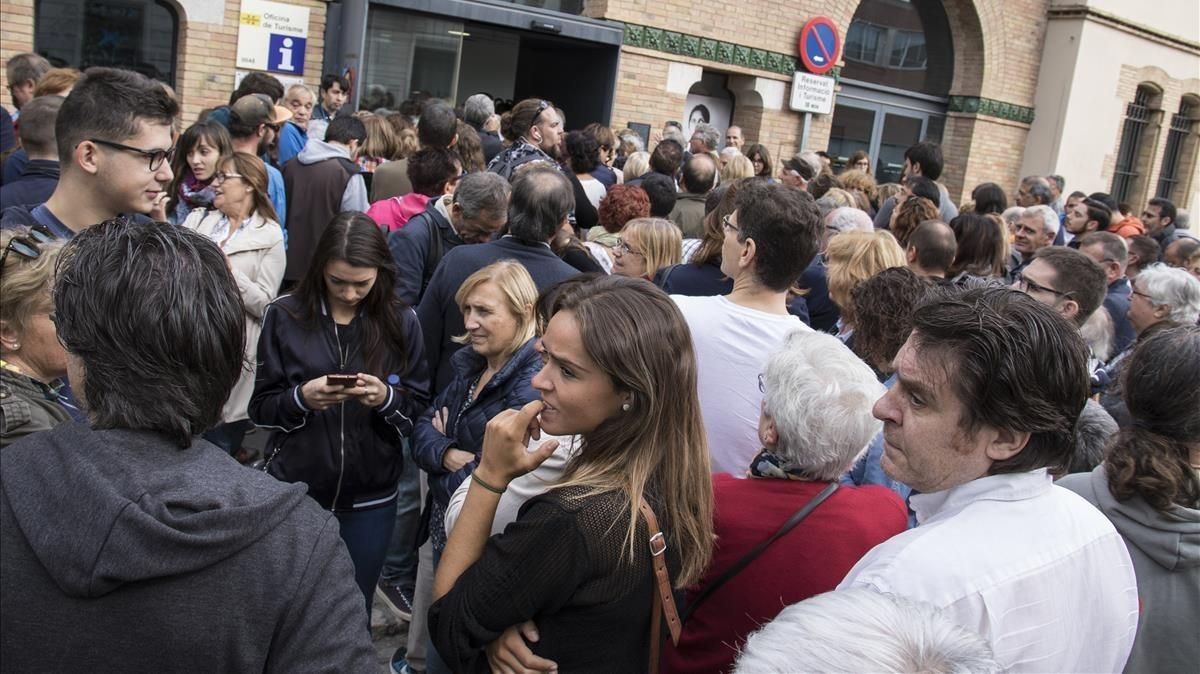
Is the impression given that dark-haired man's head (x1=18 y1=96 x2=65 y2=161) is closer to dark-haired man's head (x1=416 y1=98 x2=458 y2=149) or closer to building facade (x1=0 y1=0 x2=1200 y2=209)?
dark-haired man's head (x1=416 y1=98 x2=458 y2=149)

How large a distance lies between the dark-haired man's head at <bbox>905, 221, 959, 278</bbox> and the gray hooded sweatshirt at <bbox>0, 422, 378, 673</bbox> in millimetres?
4000

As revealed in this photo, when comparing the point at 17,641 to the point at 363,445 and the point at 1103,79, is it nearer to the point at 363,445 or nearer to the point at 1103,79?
the point at 363,445

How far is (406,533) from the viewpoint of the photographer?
15.6 feet

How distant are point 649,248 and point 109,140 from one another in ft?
9.44

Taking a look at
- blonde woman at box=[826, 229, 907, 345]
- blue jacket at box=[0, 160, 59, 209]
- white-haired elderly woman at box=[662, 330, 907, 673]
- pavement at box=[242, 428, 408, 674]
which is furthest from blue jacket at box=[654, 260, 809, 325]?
blue jacket at box=[0, 160, 59, 209]

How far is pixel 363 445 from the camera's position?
3.45 meters

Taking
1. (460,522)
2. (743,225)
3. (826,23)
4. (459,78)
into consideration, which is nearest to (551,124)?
(743,225)

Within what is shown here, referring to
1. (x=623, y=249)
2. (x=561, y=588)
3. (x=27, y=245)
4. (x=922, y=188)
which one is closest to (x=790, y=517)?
(x=561, y=588)

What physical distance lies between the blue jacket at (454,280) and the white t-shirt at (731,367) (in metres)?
1.07

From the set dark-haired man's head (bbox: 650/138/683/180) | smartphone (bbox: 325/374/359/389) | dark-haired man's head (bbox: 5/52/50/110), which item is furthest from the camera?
dark-haired man's head (bbox: 650/138/683/180)

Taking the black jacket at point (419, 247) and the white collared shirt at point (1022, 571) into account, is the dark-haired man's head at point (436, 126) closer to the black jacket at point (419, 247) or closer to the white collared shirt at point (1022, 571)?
the black jacket at point (419, 247)

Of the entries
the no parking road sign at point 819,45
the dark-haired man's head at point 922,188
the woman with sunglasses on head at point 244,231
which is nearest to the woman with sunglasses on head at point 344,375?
the woman with sunglasses on head at point 244,231

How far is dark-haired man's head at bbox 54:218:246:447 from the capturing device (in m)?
1.55

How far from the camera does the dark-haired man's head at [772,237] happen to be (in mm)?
3334
